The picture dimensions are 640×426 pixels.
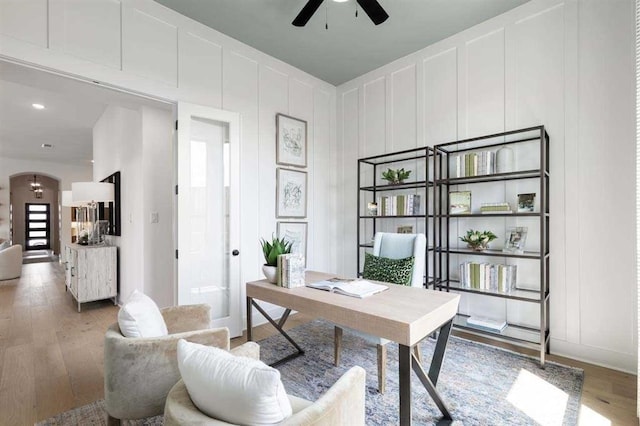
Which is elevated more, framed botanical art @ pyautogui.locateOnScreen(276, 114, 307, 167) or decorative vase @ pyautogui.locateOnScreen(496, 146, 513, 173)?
framed botanical art @ pyautogui.locateOnScreen(276, 114, 307, 167)

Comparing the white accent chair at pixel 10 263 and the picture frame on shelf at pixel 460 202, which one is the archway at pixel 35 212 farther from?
the picture frame on shelf at pixel 460 202

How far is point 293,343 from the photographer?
8.74ft

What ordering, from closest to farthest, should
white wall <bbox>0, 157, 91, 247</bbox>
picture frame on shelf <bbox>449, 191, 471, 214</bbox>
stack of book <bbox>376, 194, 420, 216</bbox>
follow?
picture frame on shelf <bbox>449, 191, 471, 214</bbox> < stack of book <bbox>376, 194, 420, 216</bbox> < white wall <bbox>0, 157, 91, 247</bbox>

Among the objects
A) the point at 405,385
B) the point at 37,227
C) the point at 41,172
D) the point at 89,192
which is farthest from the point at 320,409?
the point at 37,227

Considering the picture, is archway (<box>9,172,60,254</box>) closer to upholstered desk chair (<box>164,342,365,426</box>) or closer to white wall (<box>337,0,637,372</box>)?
upholstered desk chair (<box>164,342,365,426</box>)

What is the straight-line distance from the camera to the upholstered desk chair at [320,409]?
88 centimetres

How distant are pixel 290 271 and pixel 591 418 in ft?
6.50

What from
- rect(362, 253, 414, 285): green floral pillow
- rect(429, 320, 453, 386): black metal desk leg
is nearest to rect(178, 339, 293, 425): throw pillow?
rect(429, 320, 453, 386): black metal desk leg

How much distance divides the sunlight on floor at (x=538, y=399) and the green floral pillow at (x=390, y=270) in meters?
0.97

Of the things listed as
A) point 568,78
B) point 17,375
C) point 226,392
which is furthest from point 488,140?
point 17,375

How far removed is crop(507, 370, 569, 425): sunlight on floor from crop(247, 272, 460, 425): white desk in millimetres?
534

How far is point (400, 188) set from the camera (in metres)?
3.62

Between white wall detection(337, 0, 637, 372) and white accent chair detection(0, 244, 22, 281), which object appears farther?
white accent chair detection(0, 244, 22, 281)

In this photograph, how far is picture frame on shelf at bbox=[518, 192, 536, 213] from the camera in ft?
8.71
